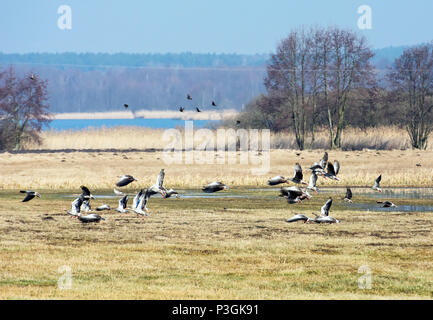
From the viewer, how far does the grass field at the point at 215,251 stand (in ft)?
59.0

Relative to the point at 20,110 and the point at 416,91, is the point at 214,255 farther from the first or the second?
the point at 416,91

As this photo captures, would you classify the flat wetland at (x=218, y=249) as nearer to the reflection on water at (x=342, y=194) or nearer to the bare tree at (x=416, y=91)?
the reflection on water at (x=342, y=194)

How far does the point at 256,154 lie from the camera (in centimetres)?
6656

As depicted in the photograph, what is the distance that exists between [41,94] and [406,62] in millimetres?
32702

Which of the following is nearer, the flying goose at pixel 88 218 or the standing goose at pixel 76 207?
the standing goose at pixel 76 207

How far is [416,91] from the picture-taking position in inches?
3135

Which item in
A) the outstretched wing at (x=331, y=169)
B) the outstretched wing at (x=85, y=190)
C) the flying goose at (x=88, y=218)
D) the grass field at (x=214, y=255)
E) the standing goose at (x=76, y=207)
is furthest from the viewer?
the flying goose at (x=88, y=218)

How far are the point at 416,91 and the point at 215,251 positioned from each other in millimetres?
59365

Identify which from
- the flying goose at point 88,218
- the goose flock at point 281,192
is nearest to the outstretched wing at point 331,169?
the goose flock at point 281,192

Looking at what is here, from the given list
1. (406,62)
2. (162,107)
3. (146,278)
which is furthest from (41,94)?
(162,107)

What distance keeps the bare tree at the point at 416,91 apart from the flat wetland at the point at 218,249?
28.9m

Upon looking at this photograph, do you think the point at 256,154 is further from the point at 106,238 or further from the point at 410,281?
the point at 410,281

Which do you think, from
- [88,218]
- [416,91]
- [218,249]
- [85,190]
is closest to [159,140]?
[416,91]
